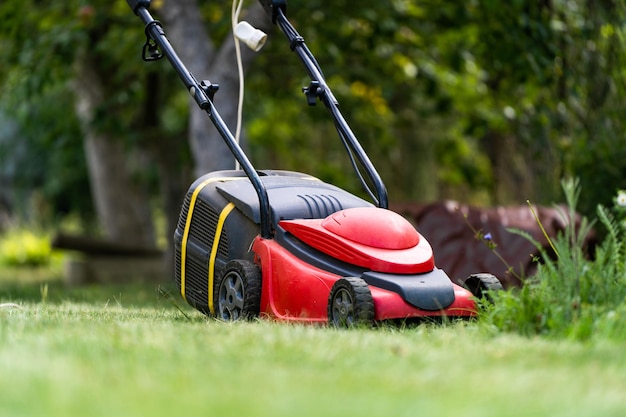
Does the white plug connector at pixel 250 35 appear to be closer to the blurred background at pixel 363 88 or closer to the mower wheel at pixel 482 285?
the mower wheel at pixel 482 285

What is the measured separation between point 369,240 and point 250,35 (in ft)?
4.73

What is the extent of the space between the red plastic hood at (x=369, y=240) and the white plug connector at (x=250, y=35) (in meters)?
1.17

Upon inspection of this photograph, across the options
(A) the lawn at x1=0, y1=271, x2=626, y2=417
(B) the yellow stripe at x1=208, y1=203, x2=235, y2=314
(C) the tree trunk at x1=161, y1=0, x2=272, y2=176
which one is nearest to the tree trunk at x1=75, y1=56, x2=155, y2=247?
(C) the tree trunk at x1=161, y1=0, x2=272, y2=176

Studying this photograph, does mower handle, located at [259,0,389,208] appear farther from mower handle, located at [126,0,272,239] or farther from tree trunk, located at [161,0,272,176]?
tree trunk, located at [161,0,272,176]

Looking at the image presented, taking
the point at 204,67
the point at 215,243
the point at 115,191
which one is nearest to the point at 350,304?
the point at 215,243

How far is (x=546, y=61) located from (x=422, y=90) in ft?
10.5

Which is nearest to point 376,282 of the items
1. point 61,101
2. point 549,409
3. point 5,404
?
point 549,409

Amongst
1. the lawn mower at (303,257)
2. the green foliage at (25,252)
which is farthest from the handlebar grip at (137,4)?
the green foliage at (25,252)

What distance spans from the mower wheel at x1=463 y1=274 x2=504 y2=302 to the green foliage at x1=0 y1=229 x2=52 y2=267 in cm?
1402

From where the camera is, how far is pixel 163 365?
274 cm

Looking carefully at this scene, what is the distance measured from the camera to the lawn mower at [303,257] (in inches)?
158

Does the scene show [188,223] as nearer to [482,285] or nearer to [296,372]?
[482,285]

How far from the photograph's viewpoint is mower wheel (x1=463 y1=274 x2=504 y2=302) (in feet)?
14.1

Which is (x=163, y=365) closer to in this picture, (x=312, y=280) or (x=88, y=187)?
(x=312, y=280)
